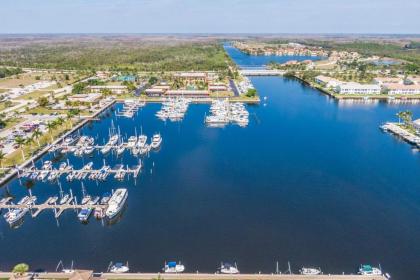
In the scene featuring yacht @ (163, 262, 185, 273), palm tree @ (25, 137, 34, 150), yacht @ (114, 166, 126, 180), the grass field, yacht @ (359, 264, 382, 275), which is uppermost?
the grass field

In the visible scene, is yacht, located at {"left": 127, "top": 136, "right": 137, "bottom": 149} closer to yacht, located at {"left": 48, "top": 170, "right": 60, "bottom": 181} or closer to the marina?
yacht, located at {"left": 48, "top": 170, "right": 60, "bottom": 181}

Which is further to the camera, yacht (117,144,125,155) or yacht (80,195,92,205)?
yacht (117,144,125,155)

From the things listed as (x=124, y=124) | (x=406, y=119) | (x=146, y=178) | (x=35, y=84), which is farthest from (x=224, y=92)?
(x=35, y=84)

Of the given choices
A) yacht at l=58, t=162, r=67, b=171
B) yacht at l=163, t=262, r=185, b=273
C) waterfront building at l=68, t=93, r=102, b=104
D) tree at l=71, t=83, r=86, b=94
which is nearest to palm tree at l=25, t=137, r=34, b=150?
yacht at l=58, t=162, r=67, b=171

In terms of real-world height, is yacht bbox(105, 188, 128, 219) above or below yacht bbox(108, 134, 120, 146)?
below

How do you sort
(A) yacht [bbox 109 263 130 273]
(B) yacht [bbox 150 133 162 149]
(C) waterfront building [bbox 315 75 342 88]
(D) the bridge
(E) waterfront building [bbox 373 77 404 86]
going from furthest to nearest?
(D) the bridge
(E) waterfront building [bbox 373 77 404 86]
(C) waterfront building [bbox 315 75 342 88]
(B) yacht [bbox 150 133 162 149]
(A) yacht [bbox 109 263 130 273]

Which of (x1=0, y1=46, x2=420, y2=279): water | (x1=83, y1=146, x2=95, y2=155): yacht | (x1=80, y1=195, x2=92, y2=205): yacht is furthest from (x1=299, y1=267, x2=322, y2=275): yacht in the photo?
(x1=83, y1=146, x2=95, y2=155): yacht

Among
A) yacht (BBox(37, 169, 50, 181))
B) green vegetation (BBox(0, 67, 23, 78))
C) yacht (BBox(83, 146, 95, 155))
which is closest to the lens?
yacht (BBox(37, 169, 50, 181))

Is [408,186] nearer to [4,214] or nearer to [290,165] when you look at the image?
[290,165]

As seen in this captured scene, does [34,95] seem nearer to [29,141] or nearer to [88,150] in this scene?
[29,141]
